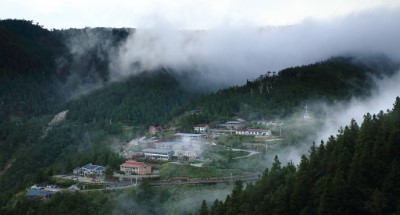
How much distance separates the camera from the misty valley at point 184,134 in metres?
30.3

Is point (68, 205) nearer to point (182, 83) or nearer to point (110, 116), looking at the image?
point (110, 116)

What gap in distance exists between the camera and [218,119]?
80688mm

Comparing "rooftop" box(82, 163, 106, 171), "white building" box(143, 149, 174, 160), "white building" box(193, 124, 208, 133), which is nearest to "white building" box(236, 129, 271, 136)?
"white building" box(193, 124, 208, 133)

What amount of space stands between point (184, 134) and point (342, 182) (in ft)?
150

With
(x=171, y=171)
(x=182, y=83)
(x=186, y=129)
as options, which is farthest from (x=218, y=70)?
(x=171, y=171)

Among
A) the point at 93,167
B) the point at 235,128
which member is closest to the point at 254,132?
the point at 235,128

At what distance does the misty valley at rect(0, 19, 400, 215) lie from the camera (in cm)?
3028

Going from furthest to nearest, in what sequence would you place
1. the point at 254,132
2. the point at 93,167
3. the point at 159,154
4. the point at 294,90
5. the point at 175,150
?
the point at 294,90 < the point at 254,132 < the point at 175,150 < the point at 159,154 < the point at 93,167

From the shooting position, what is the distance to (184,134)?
2820 inches

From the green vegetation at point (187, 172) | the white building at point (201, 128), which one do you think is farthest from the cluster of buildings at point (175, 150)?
the white building at point (201, 128)

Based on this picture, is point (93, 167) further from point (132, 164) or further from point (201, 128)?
point (201, 128)

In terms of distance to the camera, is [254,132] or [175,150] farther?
[254,132]

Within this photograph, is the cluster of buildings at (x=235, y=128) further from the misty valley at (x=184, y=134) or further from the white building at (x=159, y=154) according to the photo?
the white building at (x=159, y=154)

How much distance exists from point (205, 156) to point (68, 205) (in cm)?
2017
